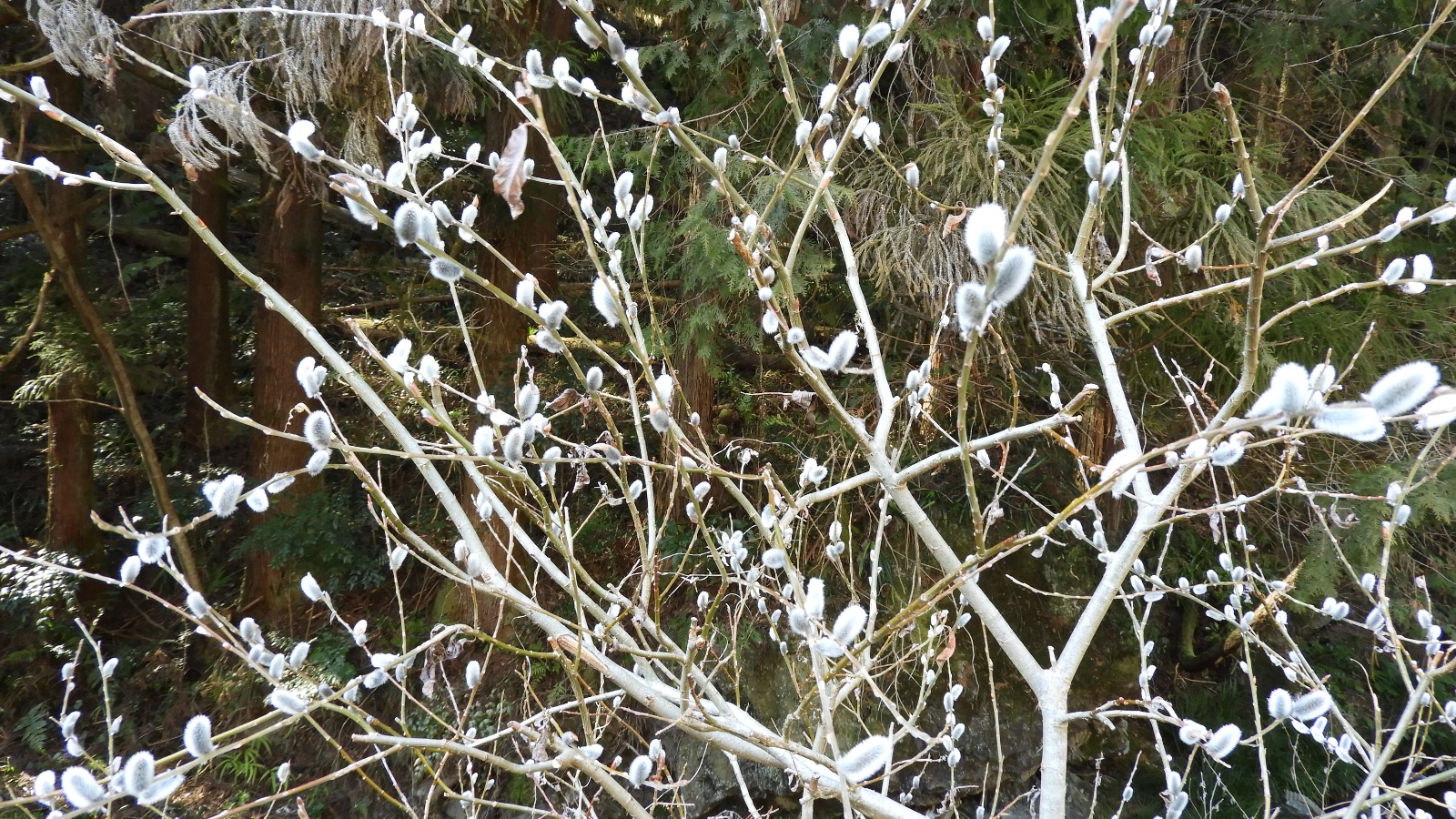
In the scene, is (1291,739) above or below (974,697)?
below

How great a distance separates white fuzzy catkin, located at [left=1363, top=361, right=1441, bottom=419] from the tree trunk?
4168 mm

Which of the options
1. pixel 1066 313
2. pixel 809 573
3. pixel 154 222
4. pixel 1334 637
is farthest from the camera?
pixel 154 222

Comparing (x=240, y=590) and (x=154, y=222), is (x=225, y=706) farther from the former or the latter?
(x=154, y=222)

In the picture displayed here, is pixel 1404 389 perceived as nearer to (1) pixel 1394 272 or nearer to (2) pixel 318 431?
(1) pixel 1394 272

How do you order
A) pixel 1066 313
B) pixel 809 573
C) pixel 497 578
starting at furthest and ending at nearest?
1. pixel 809 573
2. pixel 1066 313
3. pixel 497 578

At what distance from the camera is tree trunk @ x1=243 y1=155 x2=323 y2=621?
4137mm

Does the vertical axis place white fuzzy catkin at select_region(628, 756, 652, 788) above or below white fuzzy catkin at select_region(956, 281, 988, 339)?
below

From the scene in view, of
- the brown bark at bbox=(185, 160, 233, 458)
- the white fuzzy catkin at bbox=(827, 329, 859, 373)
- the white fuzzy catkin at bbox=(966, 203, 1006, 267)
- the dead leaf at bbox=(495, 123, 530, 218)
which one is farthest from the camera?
the brown bark at bbox=(185, 160, 233, 458)

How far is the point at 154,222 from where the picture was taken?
4977 mm

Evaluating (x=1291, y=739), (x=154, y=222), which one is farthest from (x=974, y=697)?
(x=154, y=222)

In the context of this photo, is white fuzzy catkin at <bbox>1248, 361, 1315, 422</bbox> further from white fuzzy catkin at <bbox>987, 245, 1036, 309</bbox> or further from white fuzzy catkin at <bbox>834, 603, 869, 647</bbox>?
white fuzzy catkin at <bbox>834, 603, 869, 647</bbox>

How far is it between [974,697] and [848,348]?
309 cm

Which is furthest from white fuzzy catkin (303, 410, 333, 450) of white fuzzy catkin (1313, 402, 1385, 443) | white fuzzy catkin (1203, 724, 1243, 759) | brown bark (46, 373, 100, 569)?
brown bark (46, 373, 100, 569)

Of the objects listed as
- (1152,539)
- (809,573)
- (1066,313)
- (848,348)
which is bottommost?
(1152,539)
